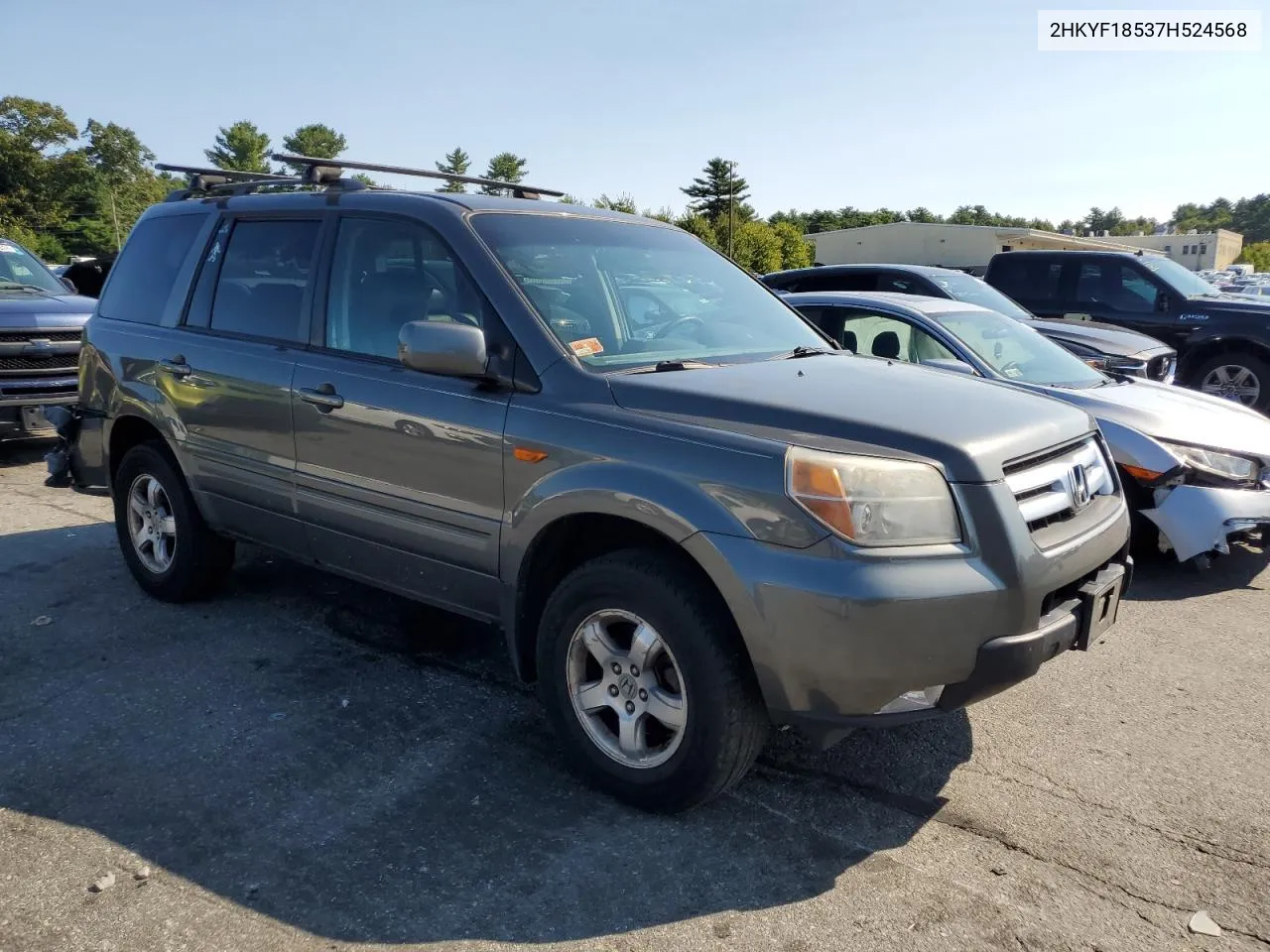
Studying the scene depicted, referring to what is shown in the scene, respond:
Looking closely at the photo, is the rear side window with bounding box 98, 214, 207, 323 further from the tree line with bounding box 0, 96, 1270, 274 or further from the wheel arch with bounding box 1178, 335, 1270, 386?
the tree line with bounding box 0, 96, 1270, 274

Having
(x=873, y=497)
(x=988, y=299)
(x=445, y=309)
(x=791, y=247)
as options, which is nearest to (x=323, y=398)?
(x=445, y=309)

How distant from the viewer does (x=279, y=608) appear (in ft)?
16.7

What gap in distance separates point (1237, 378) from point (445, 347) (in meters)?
10.0

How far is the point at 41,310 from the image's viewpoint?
28.9 feet

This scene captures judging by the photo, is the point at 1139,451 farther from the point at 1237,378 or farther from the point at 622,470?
the point at 1237,378

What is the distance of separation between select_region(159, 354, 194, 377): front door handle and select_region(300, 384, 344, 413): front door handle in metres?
0.95

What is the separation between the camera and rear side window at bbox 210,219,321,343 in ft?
13.8

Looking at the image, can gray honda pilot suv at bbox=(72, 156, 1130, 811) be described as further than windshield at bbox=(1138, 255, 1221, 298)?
No

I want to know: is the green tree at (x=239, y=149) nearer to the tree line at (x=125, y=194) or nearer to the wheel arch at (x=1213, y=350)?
the tree line at (x=125, y=194)

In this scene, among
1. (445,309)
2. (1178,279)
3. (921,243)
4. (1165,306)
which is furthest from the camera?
(921,243)

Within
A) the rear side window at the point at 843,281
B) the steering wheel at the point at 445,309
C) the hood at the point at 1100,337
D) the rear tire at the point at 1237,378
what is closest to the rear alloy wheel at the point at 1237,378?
the rear tire at the point at 1237,378

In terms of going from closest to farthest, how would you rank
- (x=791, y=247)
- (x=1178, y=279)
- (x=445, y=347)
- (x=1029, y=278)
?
(x=445, y=347) < (x=1178, y=279) < (x=1029, y=278) < (x=791, y=247)

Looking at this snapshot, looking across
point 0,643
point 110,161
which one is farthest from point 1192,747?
point 110,161

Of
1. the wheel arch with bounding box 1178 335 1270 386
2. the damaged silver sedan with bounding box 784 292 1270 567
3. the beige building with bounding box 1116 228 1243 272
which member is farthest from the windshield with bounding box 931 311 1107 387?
the beige building with bounding box 1116 228 1243 272
